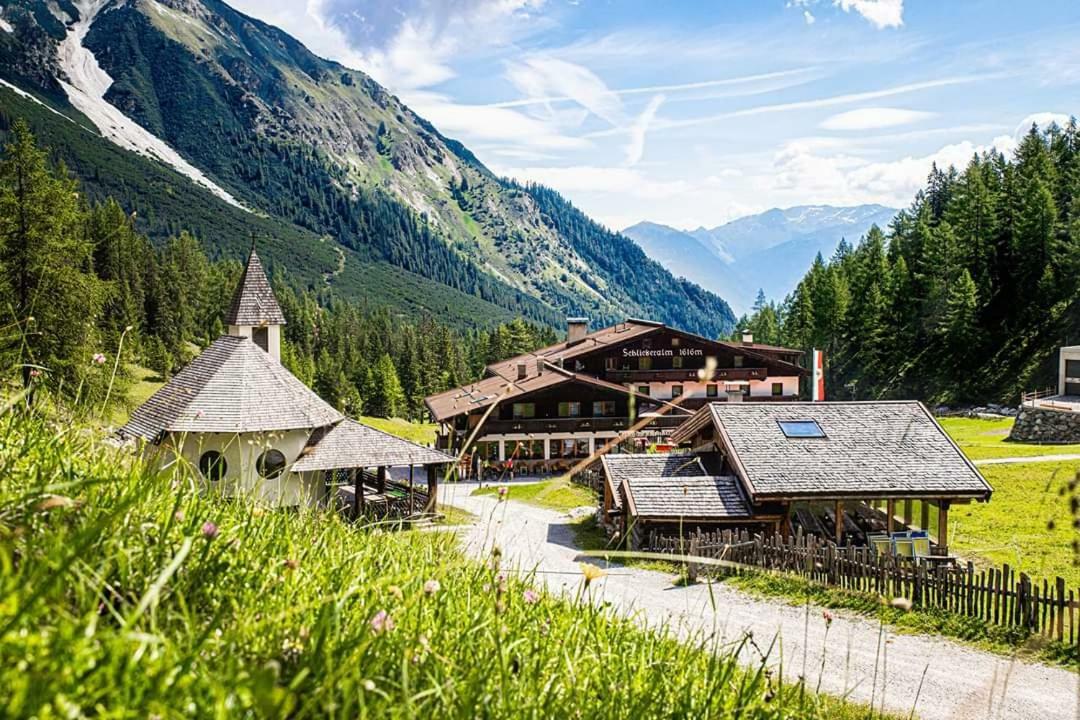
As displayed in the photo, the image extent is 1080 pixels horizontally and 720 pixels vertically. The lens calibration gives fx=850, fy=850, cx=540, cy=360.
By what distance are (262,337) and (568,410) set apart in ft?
61.8

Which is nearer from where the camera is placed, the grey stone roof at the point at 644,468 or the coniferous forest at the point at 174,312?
the grey stone roof at the point at 644,468

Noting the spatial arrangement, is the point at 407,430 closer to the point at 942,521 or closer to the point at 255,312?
the point at 255,312

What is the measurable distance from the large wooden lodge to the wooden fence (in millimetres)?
15992

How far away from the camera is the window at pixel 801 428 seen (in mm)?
24555

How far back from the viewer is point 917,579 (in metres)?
18.0

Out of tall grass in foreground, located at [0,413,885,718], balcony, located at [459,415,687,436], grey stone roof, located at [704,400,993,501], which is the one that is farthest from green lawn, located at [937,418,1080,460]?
tall grass in foreground, located at [0,413,885,718]

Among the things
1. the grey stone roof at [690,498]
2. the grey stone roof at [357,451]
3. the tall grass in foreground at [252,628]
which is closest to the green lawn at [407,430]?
the grey stone roof at [357,451]

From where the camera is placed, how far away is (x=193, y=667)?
190 centimetres

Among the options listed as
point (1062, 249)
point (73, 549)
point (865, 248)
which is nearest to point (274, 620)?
point (73, 549)

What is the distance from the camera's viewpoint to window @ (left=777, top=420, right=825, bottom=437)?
24.6m

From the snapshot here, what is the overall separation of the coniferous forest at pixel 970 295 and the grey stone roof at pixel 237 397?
182 feet

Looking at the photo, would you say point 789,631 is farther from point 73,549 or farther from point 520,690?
point 73,549

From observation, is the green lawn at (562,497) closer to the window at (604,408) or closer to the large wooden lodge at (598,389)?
the large wooden lodge at (598,389)

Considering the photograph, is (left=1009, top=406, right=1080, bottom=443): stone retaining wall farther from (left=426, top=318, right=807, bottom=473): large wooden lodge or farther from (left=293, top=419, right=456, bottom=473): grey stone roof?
(left=293, top=419, right=456, bottom=473): grey stone roof
